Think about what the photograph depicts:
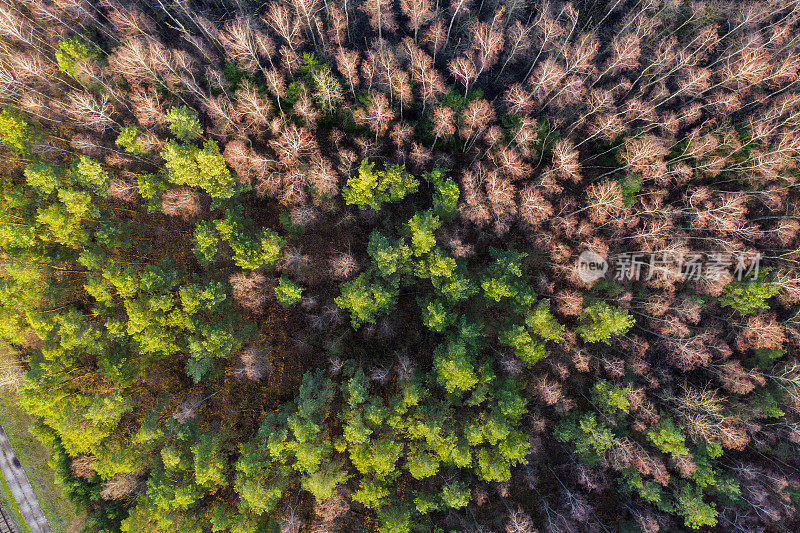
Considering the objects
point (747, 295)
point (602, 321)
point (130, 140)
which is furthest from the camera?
point (747, 295)

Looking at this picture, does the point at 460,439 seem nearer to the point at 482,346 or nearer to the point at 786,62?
the point at 482,346

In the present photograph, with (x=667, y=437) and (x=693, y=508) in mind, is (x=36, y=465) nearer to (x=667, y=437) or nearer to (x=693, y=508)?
(x=667, y=437)

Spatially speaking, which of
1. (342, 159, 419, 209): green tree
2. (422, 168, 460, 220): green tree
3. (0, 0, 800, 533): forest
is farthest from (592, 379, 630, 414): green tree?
(342, 159, 419, 209): green tree

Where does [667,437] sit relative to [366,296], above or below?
below

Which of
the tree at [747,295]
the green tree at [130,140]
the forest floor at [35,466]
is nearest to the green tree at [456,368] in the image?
the tree at [747,295]

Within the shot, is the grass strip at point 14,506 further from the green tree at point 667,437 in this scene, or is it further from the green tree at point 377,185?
the green tree at point 667,437

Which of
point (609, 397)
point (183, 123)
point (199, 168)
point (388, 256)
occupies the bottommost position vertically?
point (609, 397)

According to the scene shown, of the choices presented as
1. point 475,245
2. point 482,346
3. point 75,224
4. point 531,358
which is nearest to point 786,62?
point 475,245

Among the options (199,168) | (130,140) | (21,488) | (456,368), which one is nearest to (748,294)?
(456,368)
